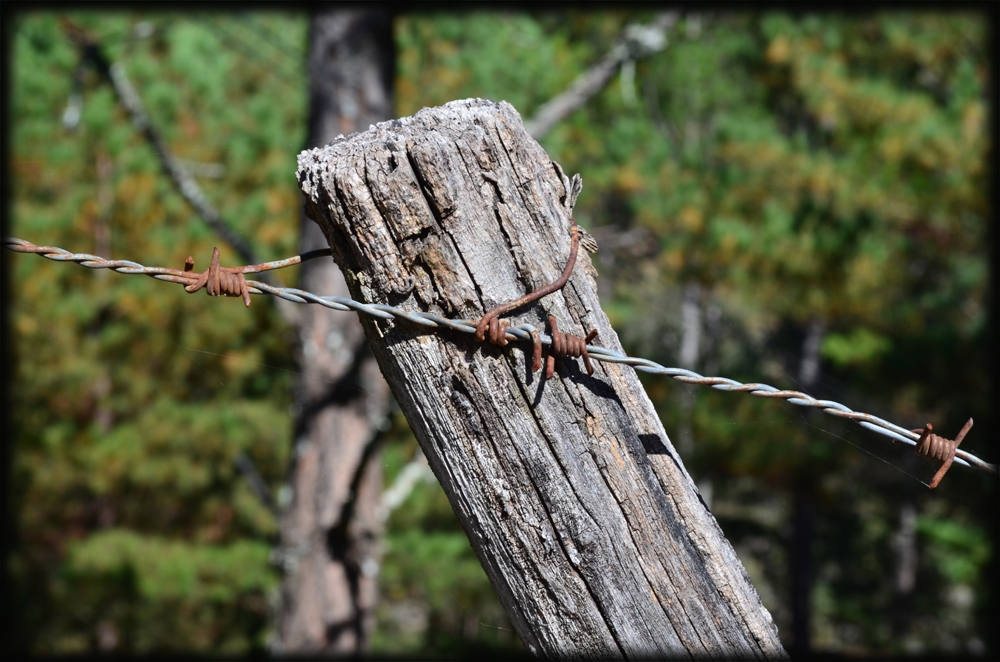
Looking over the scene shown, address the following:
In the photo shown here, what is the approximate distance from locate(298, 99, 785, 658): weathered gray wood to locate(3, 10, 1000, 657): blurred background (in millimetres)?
4188

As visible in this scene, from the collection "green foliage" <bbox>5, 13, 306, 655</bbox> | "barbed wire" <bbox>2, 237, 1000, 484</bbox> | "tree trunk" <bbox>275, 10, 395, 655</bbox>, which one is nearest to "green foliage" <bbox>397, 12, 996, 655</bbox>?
"tree trunk" <bbox>275, 10, 395, 655</bbox>

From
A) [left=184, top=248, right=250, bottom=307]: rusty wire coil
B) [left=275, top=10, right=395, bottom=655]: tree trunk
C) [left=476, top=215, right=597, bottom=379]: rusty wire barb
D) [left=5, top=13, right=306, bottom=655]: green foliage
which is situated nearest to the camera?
[left=476, top=215, right=597, bottom=379]: rusty wire barb

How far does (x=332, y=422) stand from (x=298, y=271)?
185cm

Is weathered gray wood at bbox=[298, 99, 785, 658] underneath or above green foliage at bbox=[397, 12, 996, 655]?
underneath

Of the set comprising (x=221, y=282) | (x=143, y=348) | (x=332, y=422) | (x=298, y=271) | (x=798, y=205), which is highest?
(x=798, y=205)

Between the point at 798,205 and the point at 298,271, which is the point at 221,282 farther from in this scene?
the point at 798,205

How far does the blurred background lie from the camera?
6.75 m

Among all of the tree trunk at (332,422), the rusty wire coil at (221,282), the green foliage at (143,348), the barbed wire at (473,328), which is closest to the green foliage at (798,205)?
the tree trunk at (332,422)

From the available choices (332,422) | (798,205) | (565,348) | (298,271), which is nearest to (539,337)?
(565,348)

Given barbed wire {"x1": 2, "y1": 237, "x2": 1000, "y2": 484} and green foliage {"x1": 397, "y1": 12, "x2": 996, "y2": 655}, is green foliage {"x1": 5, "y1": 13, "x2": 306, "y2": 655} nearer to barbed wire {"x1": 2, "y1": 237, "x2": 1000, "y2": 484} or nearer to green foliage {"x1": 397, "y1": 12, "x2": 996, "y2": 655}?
green foliage {"x1": 397, "y1": 12, "x2": 996, "y2": 655}

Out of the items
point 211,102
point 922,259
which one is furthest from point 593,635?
point 922,259

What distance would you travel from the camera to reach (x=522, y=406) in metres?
1.14

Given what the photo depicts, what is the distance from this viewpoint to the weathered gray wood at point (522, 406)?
113 cm

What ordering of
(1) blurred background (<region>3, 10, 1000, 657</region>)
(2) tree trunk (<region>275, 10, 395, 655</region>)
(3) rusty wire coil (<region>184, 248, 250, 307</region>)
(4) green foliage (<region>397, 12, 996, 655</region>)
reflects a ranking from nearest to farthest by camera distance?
(3) rusty wire coil (<region>184, 248, 250, 307</region>) → (2) tree trunk (<region>275, 10, 395, 655</region>) → (4) green foliage (<region>397, 12, 996, 655</region>) → (1) blurred background (<region>3, 10, 1000, 657</region>)
